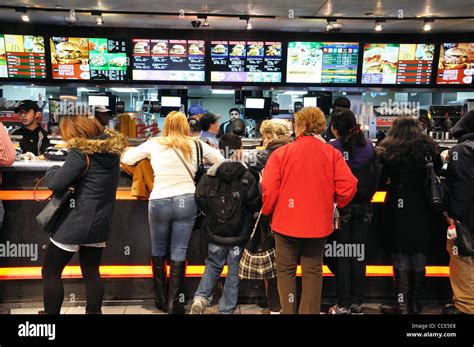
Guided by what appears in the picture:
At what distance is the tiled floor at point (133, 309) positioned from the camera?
3629 mm

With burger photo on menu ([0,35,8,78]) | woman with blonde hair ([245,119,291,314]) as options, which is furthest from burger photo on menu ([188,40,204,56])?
woman with blonde hair ([245,119,291,314])

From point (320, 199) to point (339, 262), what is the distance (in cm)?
83

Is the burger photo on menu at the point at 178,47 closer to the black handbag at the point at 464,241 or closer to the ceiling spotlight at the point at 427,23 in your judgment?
the ceiling spotlight at the point at 427,23

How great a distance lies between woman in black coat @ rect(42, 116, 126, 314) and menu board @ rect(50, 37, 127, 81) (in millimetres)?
3846

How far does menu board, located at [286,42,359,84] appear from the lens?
6.60 meters

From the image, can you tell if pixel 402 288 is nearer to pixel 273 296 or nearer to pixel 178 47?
pixel 273 296

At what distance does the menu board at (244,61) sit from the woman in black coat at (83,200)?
3.90 meters

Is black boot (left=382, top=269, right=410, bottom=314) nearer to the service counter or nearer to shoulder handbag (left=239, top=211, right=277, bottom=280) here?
the service counter

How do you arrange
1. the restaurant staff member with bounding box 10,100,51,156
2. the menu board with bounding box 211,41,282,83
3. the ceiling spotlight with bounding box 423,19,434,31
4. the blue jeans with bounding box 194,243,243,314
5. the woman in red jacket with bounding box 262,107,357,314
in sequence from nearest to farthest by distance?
the woman in red jacket with bounding box 262,107,357,314
the blue jeans with bounding box 194,243,243,314
the restaurant staff member with bounding box 10,100,51,156
the ceiling spotlight with bounding box 423,19,434,31
the menu board with bounding box 211,41,282,83

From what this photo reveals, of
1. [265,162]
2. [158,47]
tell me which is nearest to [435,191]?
[265,162]

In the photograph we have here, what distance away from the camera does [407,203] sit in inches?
138

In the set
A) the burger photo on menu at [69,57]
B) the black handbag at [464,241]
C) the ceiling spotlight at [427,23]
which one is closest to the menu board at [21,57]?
the burger photo on menu at [69,57]
